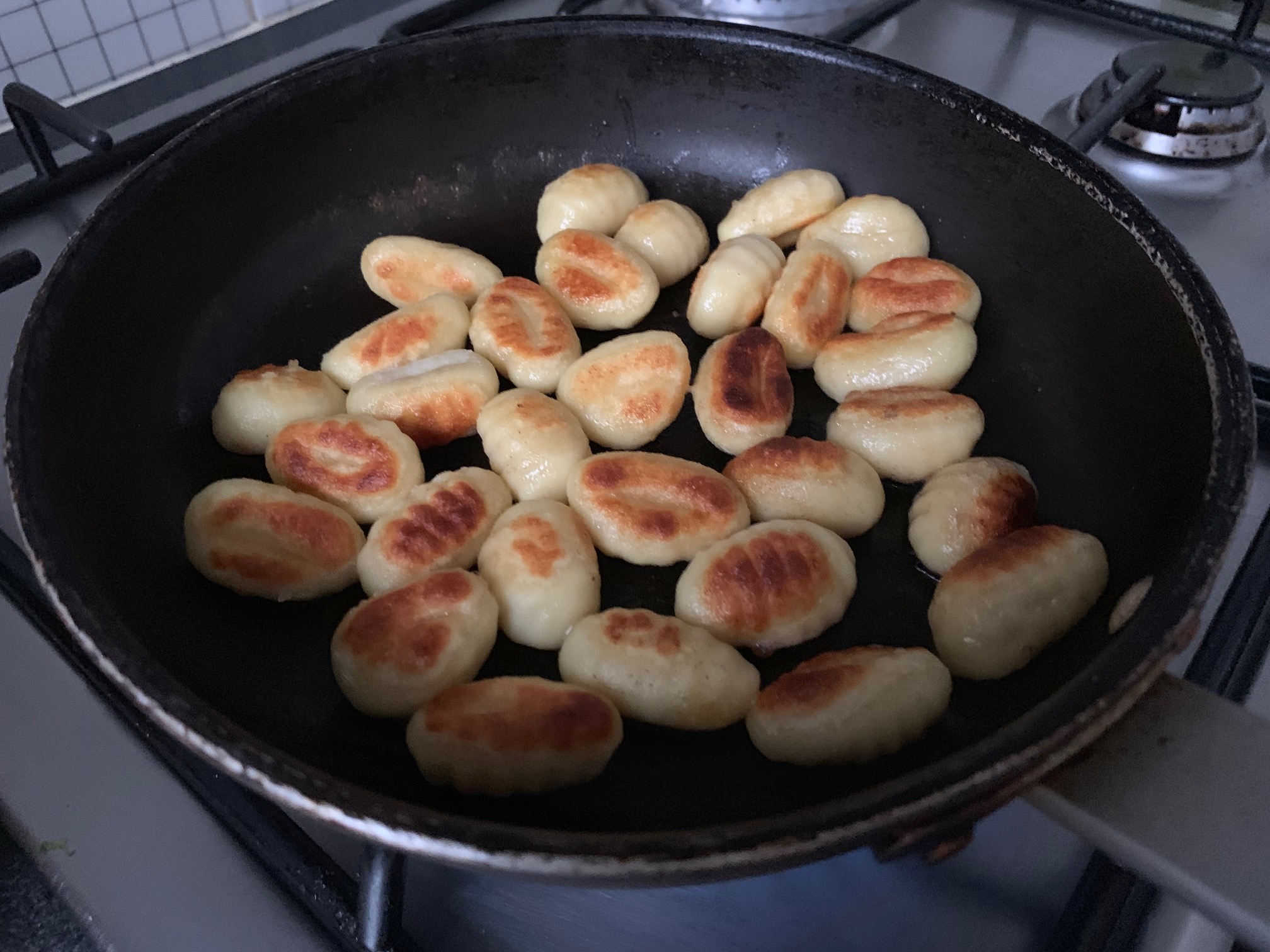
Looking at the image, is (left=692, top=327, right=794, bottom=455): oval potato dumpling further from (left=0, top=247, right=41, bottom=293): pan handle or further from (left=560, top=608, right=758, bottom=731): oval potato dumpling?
(left=0, top=247, right=41, bottom=293): pan handle

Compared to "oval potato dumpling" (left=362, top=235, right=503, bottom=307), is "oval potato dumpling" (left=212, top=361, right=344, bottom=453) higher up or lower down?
lower down

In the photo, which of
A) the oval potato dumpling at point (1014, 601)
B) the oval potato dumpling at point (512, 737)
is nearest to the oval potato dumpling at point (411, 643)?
the oval potato dumpling at point (512, 737)

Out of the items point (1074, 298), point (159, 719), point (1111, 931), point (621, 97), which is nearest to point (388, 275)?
point (621, 97)

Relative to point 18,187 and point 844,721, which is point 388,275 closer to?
point 18,187

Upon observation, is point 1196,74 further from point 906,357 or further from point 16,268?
point 16,268

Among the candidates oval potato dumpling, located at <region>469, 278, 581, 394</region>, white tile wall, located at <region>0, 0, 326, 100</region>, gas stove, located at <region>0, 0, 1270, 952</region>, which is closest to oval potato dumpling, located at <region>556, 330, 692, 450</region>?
oval potato dumpling, located at <region>469, 278, 581, 394</region>

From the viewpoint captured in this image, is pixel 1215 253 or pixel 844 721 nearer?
pixel 844 721

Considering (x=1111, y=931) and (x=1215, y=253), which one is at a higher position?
(x=1215, y=253)
